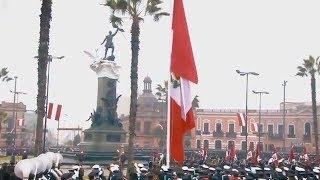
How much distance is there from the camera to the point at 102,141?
4088 centimetres

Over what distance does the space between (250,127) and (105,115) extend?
53.6 m

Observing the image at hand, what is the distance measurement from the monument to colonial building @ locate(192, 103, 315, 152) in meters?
52.5

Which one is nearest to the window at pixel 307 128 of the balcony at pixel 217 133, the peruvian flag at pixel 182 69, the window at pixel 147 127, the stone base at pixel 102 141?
the balcony at pixel 217 133

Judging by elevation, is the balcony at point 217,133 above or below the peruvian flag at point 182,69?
below

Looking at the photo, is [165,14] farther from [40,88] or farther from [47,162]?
[47,162]

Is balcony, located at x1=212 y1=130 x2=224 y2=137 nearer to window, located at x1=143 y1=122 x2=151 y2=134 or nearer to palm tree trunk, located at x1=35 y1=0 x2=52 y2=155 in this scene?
window, located at x1=143 y1=122 x2=151 y2=134

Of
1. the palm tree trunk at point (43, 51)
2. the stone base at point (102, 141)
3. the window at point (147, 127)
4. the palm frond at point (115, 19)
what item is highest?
the palm frond at point (115, 19)

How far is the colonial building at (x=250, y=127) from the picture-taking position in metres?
88.9

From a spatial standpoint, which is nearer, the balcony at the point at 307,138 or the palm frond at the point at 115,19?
the palm frond at the point at 115,19

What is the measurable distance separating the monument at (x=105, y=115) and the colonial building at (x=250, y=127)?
52.5m

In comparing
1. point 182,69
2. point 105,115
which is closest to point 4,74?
point 105,115

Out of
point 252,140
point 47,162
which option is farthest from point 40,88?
point 252,140

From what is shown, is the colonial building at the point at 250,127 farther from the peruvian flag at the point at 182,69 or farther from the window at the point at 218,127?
the peruvian flag at the point at 182,69

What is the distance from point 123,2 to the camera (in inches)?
1125
